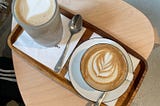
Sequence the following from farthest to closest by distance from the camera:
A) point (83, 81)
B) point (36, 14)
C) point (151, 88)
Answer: point (151, 88) → point (83, 81) → point (36, 14)

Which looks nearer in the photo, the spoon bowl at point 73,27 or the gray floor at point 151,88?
the spoon bowl at point 73,27

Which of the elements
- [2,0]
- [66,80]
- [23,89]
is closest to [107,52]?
[66,80]

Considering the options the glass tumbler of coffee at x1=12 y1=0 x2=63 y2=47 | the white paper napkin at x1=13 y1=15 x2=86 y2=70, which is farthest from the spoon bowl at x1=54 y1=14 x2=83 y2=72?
the glass tumbler of coffee at x1=12 y1=0 x2=63 y2=47

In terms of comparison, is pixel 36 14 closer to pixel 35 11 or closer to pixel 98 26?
pixel 35 11

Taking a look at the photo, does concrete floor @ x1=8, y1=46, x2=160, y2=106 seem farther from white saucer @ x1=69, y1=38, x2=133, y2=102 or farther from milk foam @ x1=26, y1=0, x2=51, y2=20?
milk foam @ x1=26, y1=0, x2=51, y2=20

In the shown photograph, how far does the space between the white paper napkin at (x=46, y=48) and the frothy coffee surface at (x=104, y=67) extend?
71 mm

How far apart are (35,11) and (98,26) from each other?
9.0 inches

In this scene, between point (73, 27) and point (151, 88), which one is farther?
Answer: point (151, 88)

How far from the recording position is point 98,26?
93cm

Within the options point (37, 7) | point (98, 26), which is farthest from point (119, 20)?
point (37, 7)

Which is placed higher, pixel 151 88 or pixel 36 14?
pixel 36 14

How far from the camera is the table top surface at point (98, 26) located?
0.91 metres

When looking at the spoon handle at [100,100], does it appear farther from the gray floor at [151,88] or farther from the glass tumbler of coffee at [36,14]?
the gray floor at [151,88]

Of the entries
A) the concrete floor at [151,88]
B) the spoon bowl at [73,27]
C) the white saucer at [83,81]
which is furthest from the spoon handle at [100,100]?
the concrete floor at [151,88]
